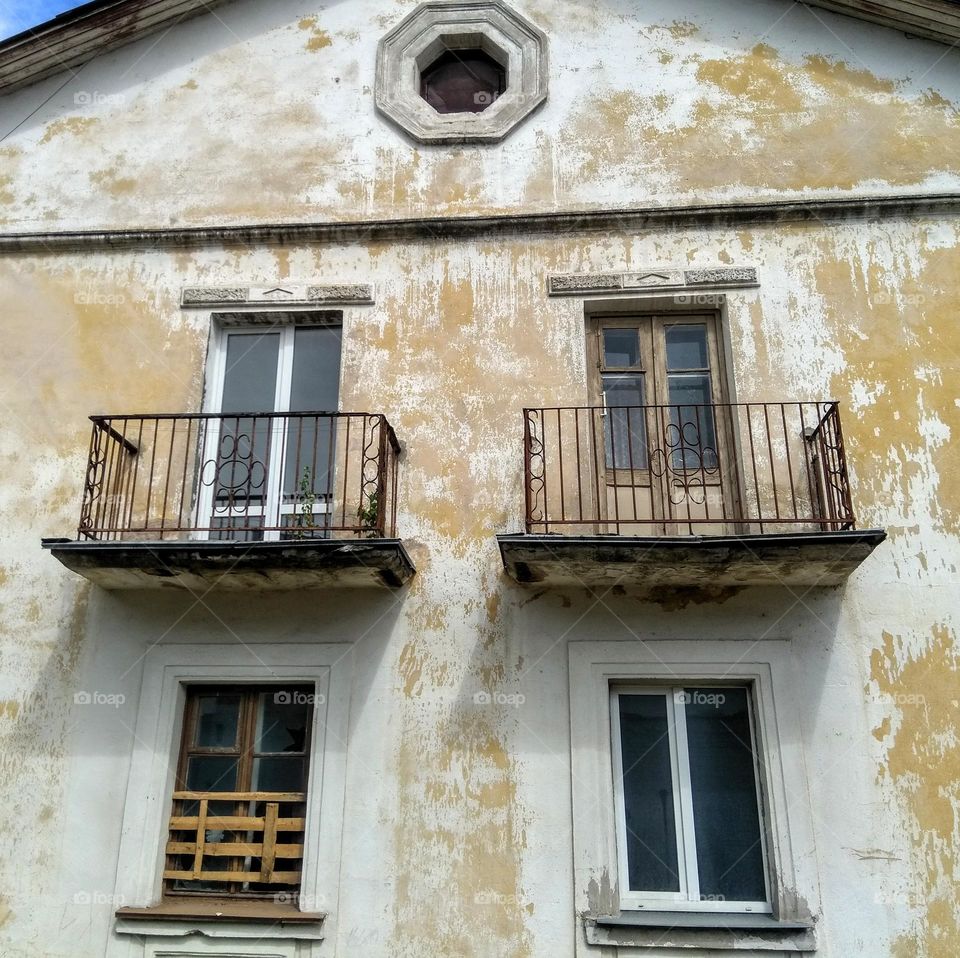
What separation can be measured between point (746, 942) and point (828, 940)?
55cm

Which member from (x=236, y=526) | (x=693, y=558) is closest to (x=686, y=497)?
(x=693, y=558)

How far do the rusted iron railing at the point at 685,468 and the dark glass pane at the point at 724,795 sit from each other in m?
1.39

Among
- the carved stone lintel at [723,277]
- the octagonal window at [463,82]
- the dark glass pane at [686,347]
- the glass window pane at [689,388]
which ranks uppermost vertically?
the octagonal window at [463,82]

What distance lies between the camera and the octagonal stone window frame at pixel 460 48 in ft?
28.8

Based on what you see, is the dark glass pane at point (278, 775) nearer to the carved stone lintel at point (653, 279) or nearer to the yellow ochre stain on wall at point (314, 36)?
the carved stone lintel at point (653, 279)

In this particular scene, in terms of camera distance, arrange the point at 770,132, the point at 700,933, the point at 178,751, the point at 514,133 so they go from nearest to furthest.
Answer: the point at 700,933
the point at 178,751
the point at 770,132
the point at 514,133

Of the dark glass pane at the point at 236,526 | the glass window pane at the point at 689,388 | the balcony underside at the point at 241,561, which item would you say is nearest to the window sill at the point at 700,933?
the balcony underside at the point at 241,561

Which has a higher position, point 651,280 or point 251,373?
point 651,280

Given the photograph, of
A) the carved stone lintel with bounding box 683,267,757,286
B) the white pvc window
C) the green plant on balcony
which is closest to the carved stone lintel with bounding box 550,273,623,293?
the carved stone lintel with bounding box 683,267,757,286

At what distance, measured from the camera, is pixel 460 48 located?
366 inches

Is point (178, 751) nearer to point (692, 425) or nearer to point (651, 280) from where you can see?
point (692, 425)

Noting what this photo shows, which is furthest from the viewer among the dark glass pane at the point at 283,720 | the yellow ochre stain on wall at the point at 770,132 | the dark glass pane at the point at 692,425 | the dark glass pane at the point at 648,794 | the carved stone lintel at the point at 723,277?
the yellow ochre stain on wall at the point at 770,132

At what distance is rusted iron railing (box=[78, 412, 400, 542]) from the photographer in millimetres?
7605

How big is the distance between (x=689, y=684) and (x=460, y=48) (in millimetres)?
6444
